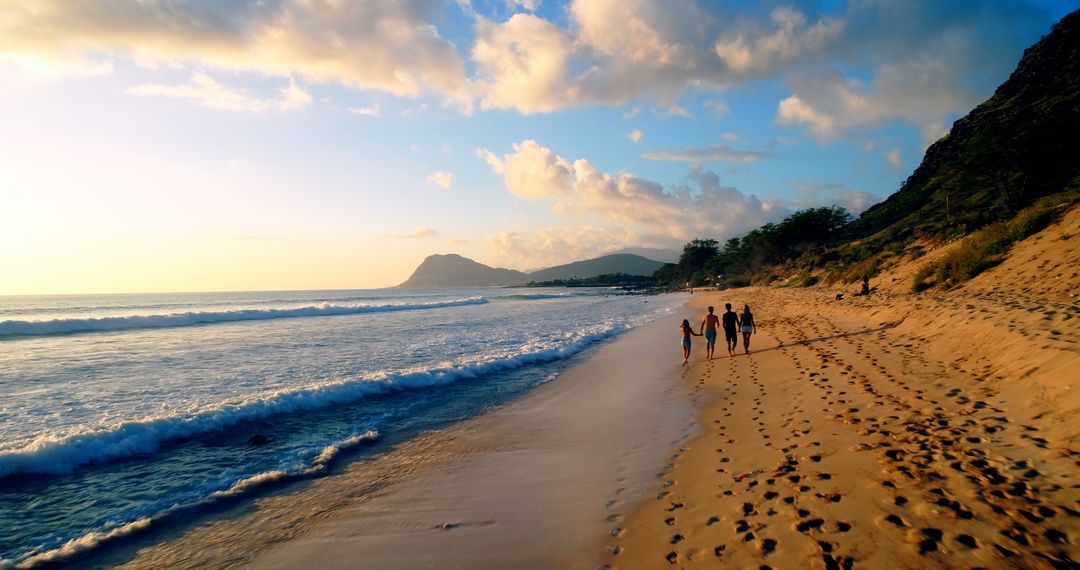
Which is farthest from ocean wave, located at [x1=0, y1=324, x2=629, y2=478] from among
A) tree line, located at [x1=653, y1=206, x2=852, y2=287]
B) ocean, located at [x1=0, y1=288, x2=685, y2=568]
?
tree line, located at [x1=653, y1=206, x2=852, y2=287]

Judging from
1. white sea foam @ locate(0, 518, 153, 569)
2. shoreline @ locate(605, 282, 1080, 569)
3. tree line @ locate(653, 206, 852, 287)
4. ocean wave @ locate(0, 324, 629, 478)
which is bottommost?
white sea foam @ locate(0, 518, 153, 569)

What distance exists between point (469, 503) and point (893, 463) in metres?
5.31

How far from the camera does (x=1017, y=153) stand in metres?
33.8

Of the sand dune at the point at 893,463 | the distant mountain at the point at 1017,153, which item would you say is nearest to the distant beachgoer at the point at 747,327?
the sand dune at the point at 893,463

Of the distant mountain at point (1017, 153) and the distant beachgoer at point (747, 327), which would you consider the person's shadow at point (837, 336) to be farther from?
the distant mountain at point (1017, 153)

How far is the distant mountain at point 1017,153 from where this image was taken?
1328 inches

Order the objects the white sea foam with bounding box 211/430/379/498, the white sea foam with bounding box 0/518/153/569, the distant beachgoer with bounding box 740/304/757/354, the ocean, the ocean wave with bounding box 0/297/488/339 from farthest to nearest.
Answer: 1. the ocean wave with bounding box 0/297/488/339
2. the distant beachgoer with bounding box 740/304/757/354
3. the white sea foam with bounding box 211/430/379/498
4. the ocean
5. the white sea foam with bounding box 0/518/153/569

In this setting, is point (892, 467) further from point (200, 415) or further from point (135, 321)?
point (135, 321)

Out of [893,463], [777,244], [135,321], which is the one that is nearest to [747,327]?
[893,463]

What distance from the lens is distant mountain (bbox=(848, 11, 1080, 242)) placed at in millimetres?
33719

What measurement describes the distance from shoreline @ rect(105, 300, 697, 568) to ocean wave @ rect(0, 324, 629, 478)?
4.18 m

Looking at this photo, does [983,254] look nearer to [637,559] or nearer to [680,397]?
[680,397]

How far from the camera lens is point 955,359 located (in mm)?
10617

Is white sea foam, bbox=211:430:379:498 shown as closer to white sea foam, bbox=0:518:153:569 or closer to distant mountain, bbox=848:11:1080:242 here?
white sea foam, bbox=0:518:153:569
